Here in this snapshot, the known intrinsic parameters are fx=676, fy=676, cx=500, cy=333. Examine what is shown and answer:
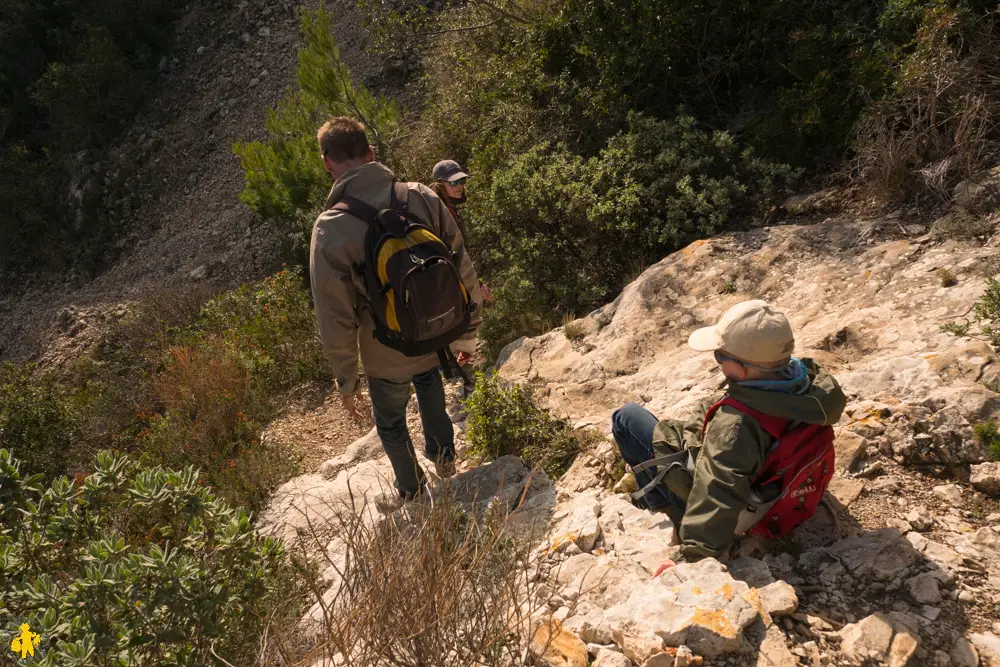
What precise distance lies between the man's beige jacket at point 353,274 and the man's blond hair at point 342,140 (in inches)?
3.2

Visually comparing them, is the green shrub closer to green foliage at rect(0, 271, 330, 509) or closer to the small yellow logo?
green foliage at rect(0, 271, 330, 509)

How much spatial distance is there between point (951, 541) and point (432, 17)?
9.19 m

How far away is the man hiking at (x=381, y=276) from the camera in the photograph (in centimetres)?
285

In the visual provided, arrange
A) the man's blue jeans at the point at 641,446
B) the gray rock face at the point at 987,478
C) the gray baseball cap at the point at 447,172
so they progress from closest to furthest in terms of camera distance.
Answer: the gray rock face at the point at 987,478, the man's blue jeans at the point at 641,446, the gray baseball cap at the point at 447,172

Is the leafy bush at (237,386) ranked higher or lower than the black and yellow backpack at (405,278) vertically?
lower

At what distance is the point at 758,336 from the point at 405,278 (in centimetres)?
141

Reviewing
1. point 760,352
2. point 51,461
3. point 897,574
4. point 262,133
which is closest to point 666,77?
point 760,352

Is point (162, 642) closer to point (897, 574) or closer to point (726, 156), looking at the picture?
point (897, 574)

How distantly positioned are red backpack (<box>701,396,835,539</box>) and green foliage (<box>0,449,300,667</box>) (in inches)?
63.8

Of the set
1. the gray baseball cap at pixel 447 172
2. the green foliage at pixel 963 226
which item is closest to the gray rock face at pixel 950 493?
the green foliage at pixel 963 226

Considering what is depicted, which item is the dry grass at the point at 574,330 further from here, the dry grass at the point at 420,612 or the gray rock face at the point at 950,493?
the dry grass at the point at 420,612

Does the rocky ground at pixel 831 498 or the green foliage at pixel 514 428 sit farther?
the green foliage at pixel 514 428

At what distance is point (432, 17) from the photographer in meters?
9.46

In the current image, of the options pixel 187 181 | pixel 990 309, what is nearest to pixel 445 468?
pixel 990 309
